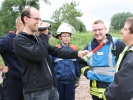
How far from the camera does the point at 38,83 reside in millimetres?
3598

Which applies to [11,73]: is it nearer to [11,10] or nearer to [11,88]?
[11,88]

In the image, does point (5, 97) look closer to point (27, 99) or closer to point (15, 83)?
point (15, 83)

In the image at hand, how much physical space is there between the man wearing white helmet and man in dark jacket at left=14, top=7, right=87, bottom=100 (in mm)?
1082

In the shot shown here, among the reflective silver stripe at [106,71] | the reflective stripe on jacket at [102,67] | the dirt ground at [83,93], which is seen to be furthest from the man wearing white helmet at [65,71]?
the dirt ground at [83,93]

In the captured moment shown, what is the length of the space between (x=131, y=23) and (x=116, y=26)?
2739 cm

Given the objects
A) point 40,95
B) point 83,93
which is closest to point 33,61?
point 40,95

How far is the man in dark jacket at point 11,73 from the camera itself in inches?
176

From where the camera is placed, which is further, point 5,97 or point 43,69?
point 5,97

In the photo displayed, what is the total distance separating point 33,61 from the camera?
141 inches

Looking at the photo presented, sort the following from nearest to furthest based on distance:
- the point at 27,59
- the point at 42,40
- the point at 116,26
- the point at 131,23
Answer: the point at 131,23, the point at 27,59, the point at 42,40, the point at 116,26

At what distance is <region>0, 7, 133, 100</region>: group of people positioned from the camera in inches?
114

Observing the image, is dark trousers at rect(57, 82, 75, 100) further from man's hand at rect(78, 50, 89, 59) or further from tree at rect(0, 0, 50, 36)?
tree at rect(0, 0, 50, 36)

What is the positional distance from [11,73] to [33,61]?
1066 mm

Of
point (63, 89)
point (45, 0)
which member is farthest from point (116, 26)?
point (63, 89)
